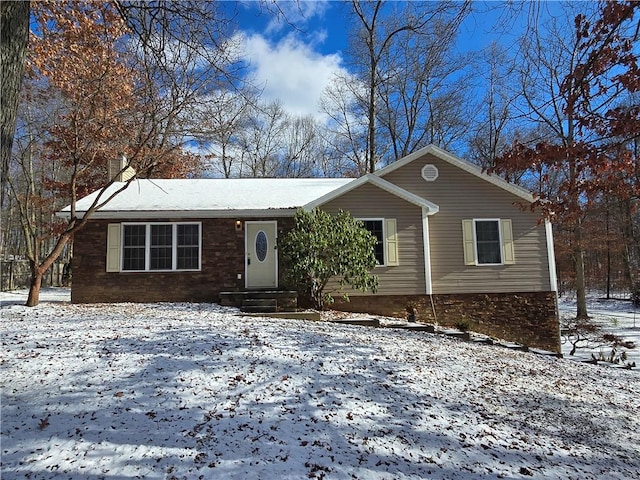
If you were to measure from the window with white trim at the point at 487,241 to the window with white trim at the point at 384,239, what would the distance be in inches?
86.2

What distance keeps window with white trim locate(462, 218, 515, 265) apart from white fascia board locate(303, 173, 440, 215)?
4.70 feet

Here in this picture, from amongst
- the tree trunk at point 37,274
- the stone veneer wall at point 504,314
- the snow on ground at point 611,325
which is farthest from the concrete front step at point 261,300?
the snow on ground at point 611,325

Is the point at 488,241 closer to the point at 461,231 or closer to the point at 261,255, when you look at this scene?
the point at 461,231

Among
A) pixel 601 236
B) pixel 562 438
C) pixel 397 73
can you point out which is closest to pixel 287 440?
pixel 562 438

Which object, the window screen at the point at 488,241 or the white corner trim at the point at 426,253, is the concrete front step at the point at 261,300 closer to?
the white corner trim at the point at 426,253

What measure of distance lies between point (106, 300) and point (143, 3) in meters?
8.89

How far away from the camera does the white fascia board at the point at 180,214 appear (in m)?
11.0

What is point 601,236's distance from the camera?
77.9 ft

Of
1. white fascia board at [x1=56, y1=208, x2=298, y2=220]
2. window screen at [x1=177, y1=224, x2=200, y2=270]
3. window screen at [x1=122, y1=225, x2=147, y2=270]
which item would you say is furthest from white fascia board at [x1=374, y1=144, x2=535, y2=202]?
window screen at [x1=122, y1=225, x2=147, y2=270]

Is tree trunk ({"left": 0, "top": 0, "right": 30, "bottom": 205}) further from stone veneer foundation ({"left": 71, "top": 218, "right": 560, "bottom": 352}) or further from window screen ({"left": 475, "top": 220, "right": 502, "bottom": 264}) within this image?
window screen ({"left": 475, "top": 220, "right": 502, "bottom": 264})

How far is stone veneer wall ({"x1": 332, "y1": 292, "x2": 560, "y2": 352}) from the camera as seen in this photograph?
11422mm

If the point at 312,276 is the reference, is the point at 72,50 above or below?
above

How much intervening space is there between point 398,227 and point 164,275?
6685mm

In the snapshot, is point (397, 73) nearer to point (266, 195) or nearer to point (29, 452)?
point (266, 195)
